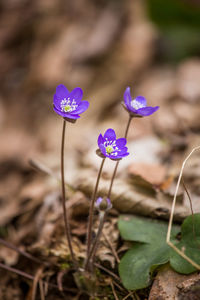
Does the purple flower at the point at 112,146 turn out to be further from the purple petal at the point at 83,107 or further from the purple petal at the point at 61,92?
the purple petal at the point at 61,92

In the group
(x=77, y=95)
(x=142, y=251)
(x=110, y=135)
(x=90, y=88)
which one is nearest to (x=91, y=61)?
(x=90, y=88)

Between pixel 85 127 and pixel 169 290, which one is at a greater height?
pixel 169 290

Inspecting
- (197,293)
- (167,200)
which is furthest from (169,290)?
(167,200)

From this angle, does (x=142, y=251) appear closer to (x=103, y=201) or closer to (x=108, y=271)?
(x=108, y=271)

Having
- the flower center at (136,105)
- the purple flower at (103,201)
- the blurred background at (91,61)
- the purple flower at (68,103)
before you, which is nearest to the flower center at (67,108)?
the purple flower at (68,103)

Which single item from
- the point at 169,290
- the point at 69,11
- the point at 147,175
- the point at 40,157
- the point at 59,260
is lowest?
the point at 40,157

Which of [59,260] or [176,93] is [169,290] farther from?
[176,93]
